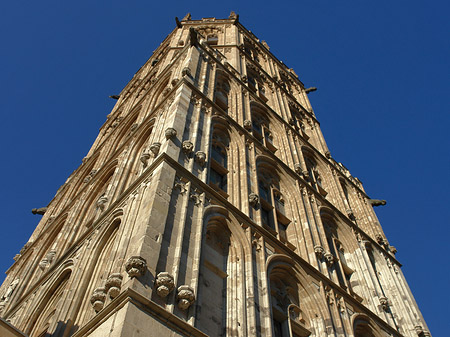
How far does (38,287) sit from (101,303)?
767cm

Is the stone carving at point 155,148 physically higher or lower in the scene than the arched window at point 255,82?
lower

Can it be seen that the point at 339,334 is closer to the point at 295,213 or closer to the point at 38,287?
the point at 295,213

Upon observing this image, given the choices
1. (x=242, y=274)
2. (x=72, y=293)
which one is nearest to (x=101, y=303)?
(x=72, y=293)

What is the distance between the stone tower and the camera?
1056 cm

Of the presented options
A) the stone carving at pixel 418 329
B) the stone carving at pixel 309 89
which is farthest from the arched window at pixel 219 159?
the stone carving at pixel 309 89

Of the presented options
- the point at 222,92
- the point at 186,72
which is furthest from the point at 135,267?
the point at 222,92

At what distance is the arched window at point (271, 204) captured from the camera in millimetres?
17406

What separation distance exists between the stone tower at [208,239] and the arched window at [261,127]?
0.35 feet

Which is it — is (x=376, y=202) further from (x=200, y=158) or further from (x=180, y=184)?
(x=180, y=184)

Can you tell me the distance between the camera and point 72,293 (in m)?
12.6

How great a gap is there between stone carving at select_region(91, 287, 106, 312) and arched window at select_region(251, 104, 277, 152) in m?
13.7

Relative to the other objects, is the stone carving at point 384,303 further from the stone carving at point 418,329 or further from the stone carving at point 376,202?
the stone carving at point 376,202

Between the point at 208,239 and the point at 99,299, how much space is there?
3903mm

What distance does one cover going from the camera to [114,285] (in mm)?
9875
